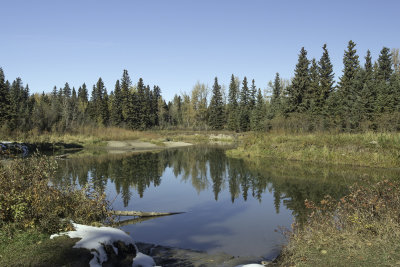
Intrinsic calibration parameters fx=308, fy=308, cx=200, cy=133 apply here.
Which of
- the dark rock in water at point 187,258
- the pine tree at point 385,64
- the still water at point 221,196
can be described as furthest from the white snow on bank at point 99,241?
the pine tree at point 385,64

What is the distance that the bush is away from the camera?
229 inches

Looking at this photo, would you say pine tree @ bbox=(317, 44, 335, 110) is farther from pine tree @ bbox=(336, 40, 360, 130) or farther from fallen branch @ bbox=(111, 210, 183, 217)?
fallen branch @ bbox=(111, 210, 183, 217)

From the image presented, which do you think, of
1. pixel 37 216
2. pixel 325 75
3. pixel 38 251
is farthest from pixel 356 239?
pixel 325 75

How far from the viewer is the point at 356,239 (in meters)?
5.92

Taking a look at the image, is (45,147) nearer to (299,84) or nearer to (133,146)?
(133,146)

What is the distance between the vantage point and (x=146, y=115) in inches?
3108

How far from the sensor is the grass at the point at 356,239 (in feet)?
17.3

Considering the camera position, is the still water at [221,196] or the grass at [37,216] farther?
the still water at [221,196]

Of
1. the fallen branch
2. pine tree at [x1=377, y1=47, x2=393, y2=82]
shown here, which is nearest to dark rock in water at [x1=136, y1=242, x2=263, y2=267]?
the fallen branch

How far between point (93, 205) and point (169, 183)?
9795mm

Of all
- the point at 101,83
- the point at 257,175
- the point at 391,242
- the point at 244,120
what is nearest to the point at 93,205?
the point at 391,242

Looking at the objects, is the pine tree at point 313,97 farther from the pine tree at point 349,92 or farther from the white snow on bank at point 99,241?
the white snow on bank at point 99,241

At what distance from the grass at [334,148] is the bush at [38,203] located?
18.7m

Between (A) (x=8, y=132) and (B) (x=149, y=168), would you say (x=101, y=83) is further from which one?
(B) (x=149, y=168)
